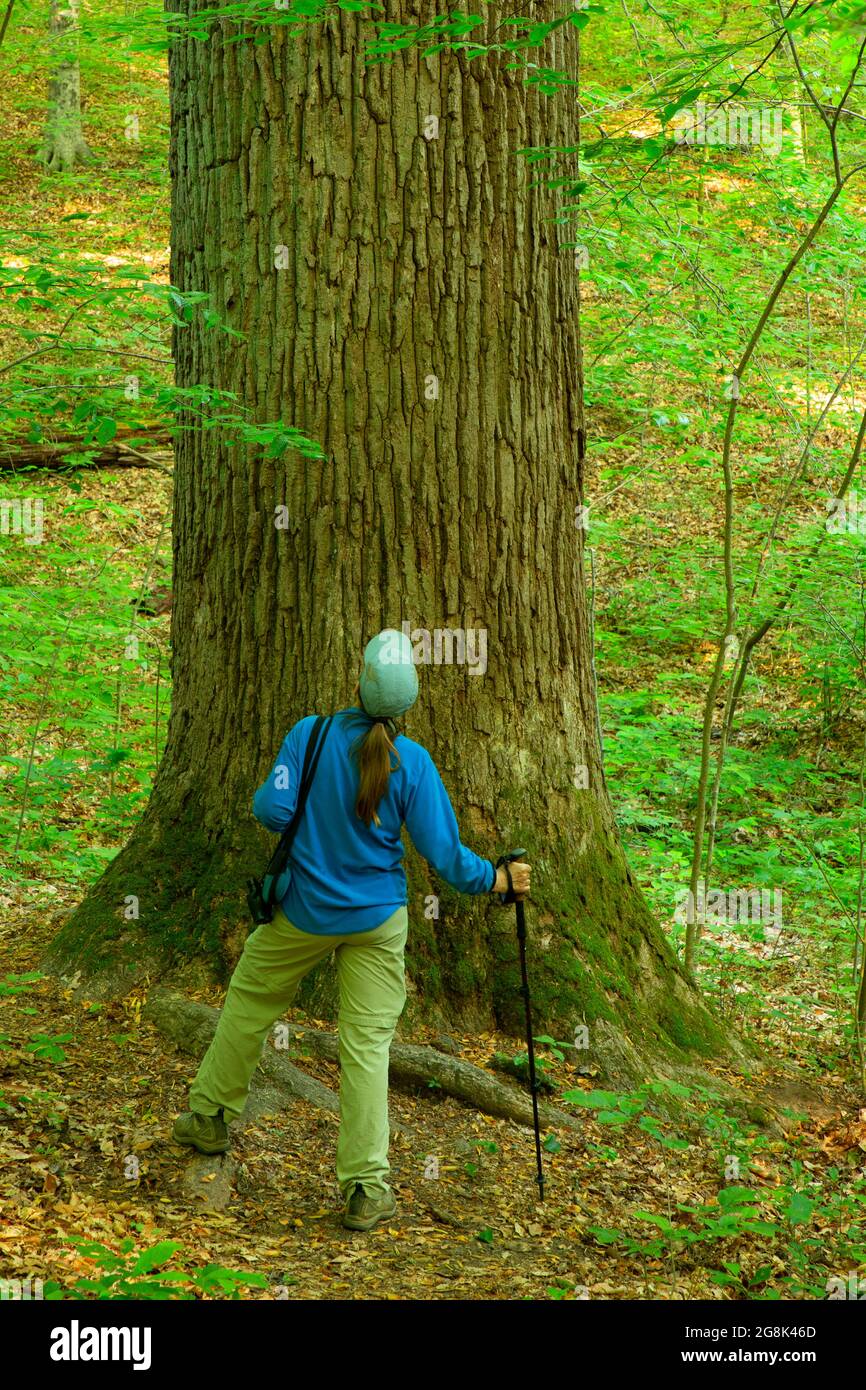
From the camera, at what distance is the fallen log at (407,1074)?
163 inches

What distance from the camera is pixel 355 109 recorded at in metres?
4.30

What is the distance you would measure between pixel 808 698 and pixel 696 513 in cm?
319

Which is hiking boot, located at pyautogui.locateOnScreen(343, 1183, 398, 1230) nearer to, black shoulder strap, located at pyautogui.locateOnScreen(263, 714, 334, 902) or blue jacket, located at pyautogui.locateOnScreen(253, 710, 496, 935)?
blue jacket, located at pyautogui.locateOnScreen(253, 710, 496, 935)

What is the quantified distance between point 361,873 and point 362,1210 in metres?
1.03

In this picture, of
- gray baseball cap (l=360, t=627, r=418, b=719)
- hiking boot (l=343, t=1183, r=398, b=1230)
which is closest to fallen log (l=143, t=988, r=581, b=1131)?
hiking boot (l=343, t=1183, r=398, b=1230)

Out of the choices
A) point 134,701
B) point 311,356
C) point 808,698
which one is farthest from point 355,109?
point 808,698

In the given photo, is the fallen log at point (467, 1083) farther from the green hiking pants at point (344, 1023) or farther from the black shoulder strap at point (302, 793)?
the black shoulder strap at point (302, 793)

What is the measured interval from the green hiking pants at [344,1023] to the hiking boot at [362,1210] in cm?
3

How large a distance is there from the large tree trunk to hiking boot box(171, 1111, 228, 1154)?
82cm

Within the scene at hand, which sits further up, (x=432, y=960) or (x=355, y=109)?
(x=355, y=109)

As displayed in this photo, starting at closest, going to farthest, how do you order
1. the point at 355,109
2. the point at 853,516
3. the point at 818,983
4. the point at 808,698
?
the point at 355,109 → the point at 818,983 → the point at 853,516 → the point at 808,698

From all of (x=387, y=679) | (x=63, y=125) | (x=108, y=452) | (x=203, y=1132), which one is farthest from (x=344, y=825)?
(x=63, y=125)

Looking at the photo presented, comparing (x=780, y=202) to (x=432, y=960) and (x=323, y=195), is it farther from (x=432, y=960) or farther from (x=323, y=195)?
(x=432, y=960)

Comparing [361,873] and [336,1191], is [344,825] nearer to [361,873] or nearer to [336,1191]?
[361,873]
